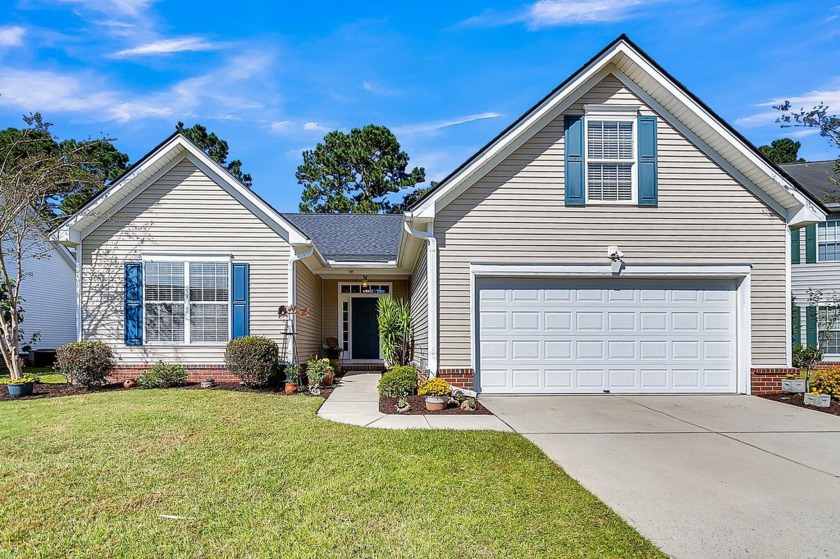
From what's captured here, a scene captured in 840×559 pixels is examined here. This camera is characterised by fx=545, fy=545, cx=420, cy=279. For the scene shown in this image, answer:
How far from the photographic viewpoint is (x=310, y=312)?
14.1 metres

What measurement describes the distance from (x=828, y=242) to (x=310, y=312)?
49.0ft

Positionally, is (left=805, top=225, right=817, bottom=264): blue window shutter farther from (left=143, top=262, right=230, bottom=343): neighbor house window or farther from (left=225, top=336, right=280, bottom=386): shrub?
(left=143, top=262, right=230, bottom=343): neighbor house window

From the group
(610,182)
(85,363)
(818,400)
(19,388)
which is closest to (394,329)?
(610,182)

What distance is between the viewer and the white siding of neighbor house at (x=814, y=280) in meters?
15.5

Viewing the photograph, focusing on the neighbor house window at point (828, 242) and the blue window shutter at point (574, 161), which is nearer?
the blue window shutter at point (574, 161)

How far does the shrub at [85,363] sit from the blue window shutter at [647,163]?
35.9 ft

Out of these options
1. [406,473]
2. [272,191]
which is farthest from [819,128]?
[272,191]

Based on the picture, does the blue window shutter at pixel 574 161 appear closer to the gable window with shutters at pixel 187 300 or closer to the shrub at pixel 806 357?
the gable window with shutters at pixel 187 300

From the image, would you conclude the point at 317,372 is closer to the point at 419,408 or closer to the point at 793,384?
the point at 419,408

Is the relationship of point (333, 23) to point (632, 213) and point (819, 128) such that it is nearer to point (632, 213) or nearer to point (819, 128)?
point (632, 213)

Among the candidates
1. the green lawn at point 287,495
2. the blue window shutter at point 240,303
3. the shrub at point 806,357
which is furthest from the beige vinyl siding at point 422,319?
the shrub at point 806,357

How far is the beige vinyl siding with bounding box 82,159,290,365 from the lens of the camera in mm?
11562

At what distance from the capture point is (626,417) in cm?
795

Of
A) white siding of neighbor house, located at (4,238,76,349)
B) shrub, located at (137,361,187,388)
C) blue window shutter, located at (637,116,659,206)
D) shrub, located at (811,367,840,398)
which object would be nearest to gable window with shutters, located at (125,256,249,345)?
shrub, located at (137,361,187,388)
